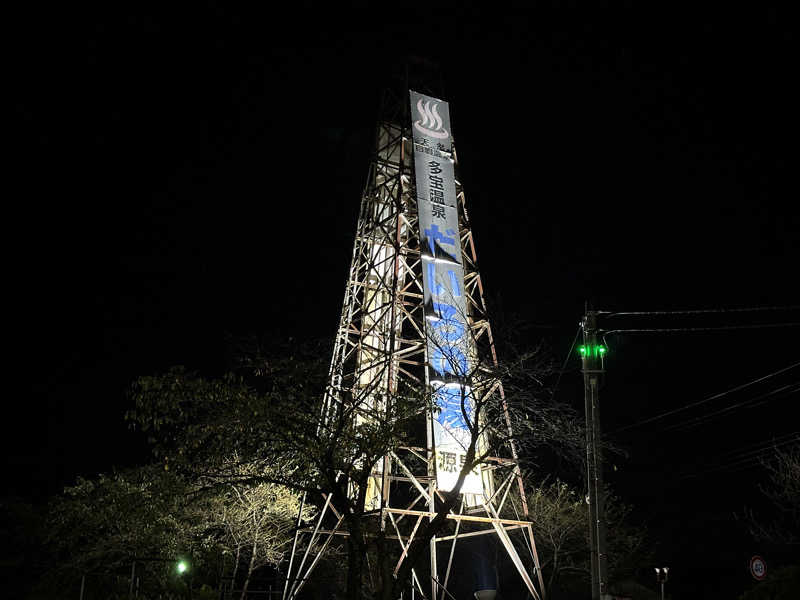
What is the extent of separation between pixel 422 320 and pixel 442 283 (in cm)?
284

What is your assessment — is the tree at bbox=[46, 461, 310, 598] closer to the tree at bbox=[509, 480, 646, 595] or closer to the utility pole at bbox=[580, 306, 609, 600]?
the utility pole at bbox=[580, 306, 609, 600]

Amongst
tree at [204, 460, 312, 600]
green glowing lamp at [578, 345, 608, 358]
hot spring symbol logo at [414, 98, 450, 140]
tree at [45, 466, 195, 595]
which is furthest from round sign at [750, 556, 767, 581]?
hot spring symbol logo at [414, 98, 450, 140]

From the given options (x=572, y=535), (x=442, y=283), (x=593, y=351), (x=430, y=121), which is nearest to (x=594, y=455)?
(x=593, y=351)

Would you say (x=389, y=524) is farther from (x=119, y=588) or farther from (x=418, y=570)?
(x=418, y=570)

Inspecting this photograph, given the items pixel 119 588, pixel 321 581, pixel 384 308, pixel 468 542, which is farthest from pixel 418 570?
pixel 119 588

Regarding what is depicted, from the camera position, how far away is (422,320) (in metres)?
20.5

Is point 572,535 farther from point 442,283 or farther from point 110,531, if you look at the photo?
point 110,531

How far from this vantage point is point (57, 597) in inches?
540

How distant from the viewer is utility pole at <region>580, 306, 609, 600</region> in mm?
10656

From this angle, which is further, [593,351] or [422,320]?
[422,320]

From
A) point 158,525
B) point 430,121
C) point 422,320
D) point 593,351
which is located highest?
point 430,121

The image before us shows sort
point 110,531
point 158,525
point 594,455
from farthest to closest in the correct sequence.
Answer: point 110,531 → point 158,525 → point 594,455

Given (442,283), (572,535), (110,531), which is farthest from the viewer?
(572,535)

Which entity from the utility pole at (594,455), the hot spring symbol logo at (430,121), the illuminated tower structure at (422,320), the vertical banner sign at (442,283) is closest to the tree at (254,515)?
the illuminated tower structure at (422,320)
